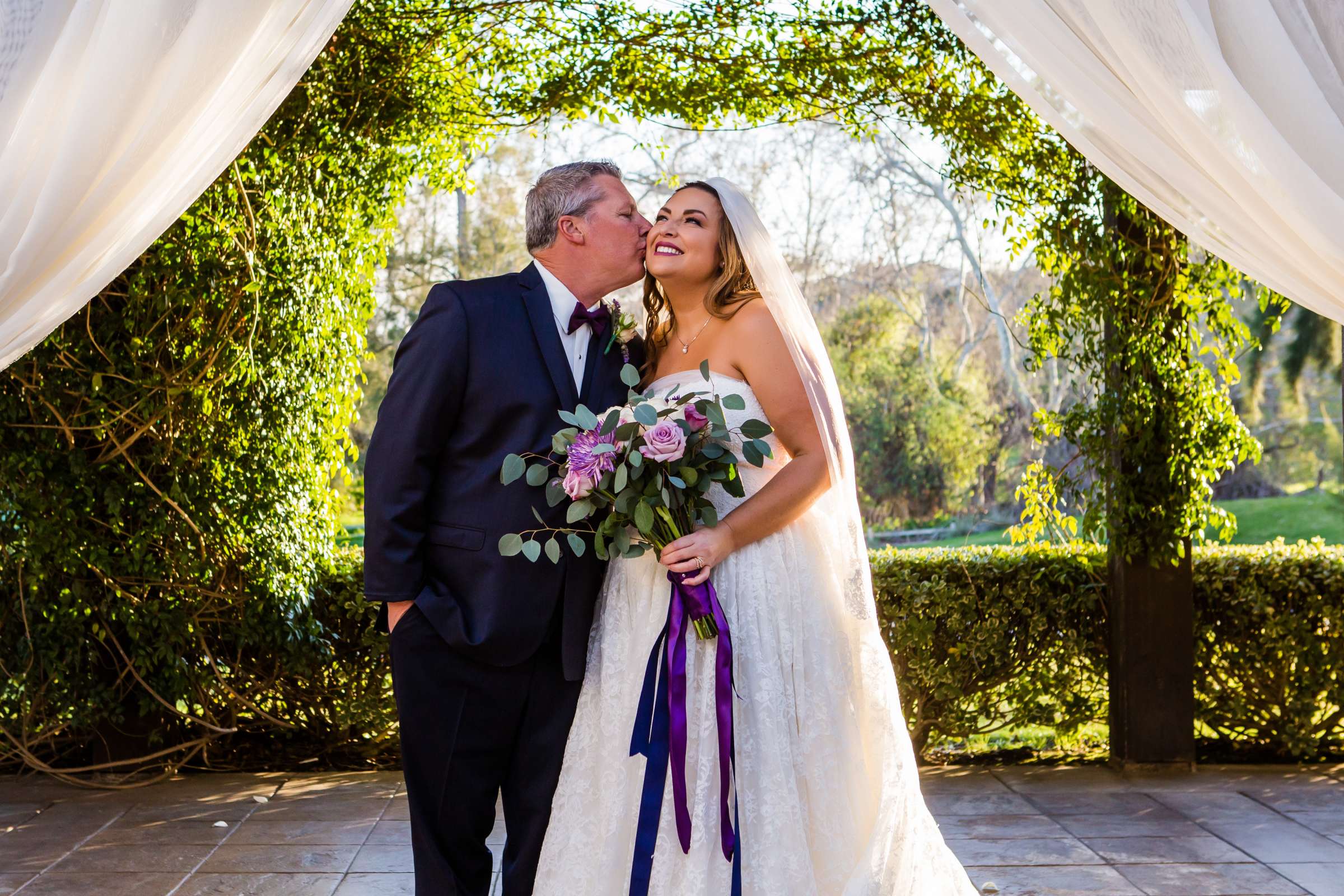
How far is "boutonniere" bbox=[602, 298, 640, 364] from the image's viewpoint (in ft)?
8.79

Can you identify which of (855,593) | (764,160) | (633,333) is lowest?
(855,593)

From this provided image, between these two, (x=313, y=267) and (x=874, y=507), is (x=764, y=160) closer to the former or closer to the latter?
(x=874, y=507)

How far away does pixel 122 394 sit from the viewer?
13.5ft

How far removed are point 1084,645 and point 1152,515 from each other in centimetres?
63

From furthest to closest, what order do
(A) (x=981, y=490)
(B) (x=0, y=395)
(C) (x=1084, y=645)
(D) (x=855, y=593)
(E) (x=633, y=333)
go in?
(A) (x=981, y=490)
(C) (x=1084, y=645)
(B) (x=0, y=395)
(E) (x=633, y=333)
(D) (x=855, y=593)

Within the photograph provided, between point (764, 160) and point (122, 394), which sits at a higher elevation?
point (764, 160)

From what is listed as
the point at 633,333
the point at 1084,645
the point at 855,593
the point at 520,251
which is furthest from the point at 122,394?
the point at 520,251

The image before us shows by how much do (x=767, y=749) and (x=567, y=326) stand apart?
1027 mm

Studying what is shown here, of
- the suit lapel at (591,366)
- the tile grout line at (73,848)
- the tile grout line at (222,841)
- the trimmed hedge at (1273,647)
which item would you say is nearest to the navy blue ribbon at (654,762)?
the suit lapel at (591,366)

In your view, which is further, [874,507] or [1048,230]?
[874,507]

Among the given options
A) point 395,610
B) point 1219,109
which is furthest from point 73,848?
point 1219,109

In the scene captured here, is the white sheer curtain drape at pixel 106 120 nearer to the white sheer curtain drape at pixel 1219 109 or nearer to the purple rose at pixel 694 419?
the purple rose at pixel 694 419

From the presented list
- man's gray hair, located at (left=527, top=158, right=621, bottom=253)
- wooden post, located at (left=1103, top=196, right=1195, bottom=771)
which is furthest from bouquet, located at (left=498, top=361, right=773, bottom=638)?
wooden post, located at (left=1103, top=196, right=1195, bottom=771)

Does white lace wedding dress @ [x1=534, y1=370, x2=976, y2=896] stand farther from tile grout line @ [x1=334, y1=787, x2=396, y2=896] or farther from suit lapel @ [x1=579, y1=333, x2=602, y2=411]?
tile grout line @ [x1=334, y1=787, x2=396, y2=896]
